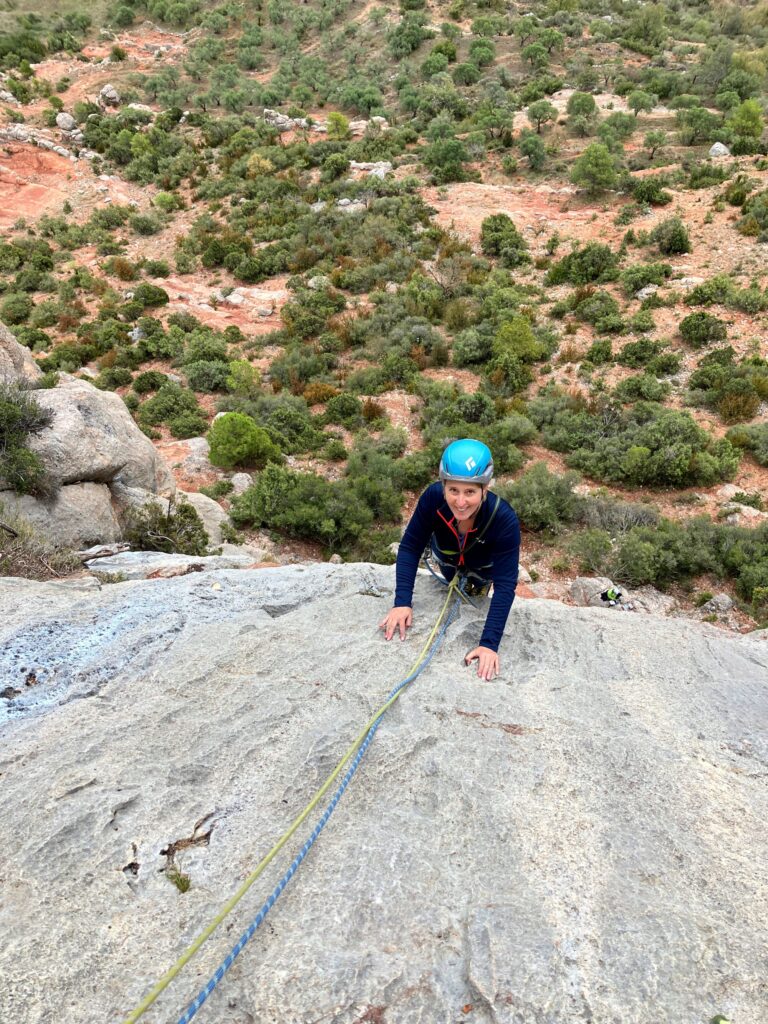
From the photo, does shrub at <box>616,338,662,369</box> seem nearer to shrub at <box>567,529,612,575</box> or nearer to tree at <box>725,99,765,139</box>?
shrub at <box>567,529,612,575</box>

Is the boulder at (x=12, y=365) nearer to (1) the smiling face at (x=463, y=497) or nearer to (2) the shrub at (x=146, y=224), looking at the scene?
(1) the smiling face at (x=463, y=497)

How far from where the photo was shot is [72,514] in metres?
6.48

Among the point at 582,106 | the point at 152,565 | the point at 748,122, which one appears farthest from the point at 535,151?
the point at 152,565

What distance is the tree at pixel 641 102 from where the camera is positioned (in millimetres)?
24781

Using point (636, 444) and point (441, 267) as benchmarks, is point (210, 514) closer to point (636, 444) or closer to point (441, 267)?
point (636, 444)

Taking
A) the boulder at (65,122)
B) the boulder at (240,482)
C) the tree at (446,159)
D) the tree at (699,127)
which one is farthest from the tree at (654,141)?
the boulder at (65,122)

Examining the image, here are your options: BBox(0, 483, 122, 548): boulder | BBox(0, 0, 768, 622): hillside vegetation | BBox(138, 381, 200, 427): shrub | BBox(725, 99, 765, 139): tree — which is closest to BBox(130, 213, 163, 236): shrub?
BBox(0, 0, 768, 622): hillside vegetation

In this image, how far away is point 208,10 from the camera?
1781 inches

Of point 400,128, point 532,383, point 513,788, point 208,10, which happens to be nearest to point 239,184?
point 400,128

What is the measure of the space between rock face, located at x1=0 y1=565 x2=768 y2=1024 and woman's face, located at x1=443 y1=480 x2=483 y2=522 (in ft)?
3.17

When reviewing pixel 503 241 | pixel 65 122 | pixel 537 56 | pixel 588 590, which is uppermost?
pixel 537 56

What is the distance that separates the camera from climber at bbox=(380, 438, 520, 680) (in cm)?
302

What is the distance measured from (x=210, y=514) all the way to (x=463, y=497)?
6467 millimetres

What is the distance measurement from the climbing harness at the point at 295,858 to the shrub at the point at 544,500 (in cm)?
594
